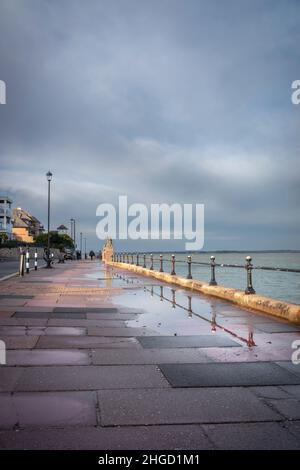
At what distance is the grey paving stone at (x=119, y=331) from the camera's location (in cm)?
714

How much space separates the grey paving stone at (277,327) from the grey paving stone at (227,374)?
223 cm

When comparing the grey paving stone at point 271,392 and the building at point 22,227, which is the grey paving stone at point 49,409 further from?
the building at point 22,227

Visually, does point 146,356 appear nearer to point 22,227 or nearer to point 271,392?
point 271,392

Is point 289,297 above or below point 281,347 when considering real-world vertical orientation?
below

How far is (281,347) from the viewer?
20.4ft

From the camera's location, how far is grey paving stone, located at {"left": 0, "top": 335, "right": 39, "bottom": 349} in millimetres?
6062

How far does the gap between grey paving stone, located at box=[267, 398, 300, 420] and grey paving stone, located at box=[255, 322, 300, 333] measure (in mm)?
3492

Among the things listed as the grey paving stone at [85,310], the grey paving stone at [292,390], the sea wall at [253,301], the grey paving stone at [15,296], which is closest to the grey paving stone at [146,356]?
the grey paving stone at [292,390]

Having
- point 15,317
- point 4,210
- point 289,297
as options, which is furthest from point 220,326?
point 4,210

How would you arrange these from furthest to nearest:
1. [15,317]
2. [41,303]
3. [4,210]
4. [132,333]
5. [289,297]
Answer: [4,210]
[289,297]
[41,303]
[15,317]
[132,333]
